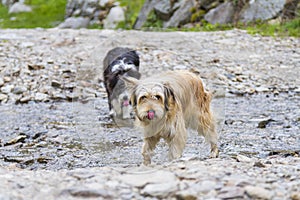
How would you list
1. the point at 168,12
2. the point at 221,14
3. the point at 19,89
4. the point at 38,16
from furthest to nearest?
the point at 38,16, the point at 168,12, the point at 221,14, the point at 19,89

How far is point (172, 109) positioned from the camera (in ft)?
19.7

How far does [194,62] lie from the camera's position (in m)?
7.50

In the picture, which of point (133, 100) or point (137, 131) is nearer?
point (133, 100)

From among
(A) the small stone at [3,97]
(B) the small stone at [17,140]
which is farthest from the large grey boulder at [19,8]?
(B) the small stone at [17,140]

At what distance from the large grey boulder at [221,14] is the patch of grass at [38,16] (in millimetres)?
8636

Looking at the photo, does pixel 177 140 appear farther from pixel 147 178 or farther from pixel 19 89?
pixel 19 89

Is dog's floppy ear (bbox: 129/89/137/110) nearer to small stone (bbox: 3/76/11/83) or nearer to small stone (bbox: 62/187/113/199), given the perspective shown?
small stone (bbox: 62/187/113/199)

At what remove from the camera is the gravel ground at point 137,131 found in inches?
196

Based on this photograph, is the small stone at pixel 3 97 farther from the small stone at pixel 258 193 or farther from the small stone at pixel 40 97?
the small stone at pixel 258 193

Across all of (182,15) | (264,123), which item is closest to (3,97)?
(264,123)

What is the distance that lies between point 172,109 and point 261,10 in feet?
53.9

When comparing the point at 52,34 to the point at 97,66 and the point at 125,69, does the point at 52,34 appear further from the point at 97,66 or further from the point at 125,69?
the point at 125,69

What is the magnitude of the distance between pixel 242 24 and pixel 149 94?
16595mm

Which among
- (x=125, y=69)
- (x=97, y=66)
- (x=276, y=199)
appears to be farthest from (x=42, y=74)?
(x=276, y=199)
